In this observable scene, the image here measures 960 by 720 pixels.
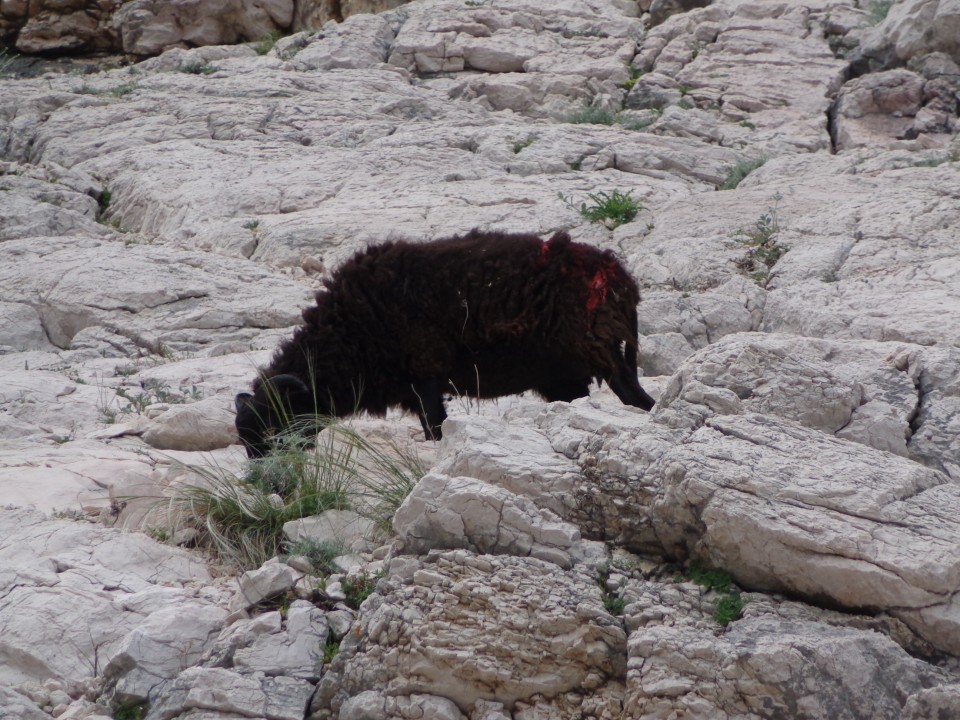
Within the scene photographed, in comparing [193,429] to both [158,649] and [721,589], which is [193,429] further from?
[721,589]

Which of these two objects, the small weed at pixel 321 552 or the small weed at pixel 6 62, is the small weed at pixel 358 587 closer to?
the small weed at pixel 321 552

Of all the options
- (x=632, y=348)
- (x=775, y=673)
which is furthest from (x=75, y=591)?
(x=632, y=348)

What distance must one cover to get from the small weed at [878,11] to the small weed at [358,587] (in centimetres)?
1472

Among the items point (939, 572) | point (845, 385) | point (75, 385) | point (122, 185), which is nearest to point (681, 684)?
point (939, 572)

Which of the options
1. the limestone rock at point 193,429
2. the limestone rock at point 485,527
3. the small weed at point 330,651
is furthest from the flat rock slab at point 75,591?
the limestone rock at point 193,429

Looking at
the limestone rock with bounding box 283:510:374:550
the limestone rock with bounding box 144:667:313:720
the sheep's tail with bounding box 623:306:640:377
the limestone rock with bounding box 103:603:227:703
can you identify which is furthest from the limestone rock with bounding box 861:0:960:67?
the limestone rock with bounding box 144:667:313:720

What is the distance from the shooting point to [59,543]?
479cm

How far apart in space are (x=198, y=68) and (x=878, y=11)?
10.5m

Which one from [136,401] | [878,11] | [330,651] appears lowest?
[136,401]

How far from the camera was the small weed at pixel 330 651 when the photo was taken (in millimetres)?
4051

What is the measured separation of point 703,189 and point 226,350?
6.06 m

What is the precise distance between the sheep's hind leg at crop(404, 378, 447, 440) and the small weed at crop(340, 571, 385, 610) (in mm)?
2702

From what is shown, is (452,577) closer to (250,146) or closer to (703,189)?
(703,189)

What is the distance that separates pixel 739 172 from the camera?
13031 millimetres
